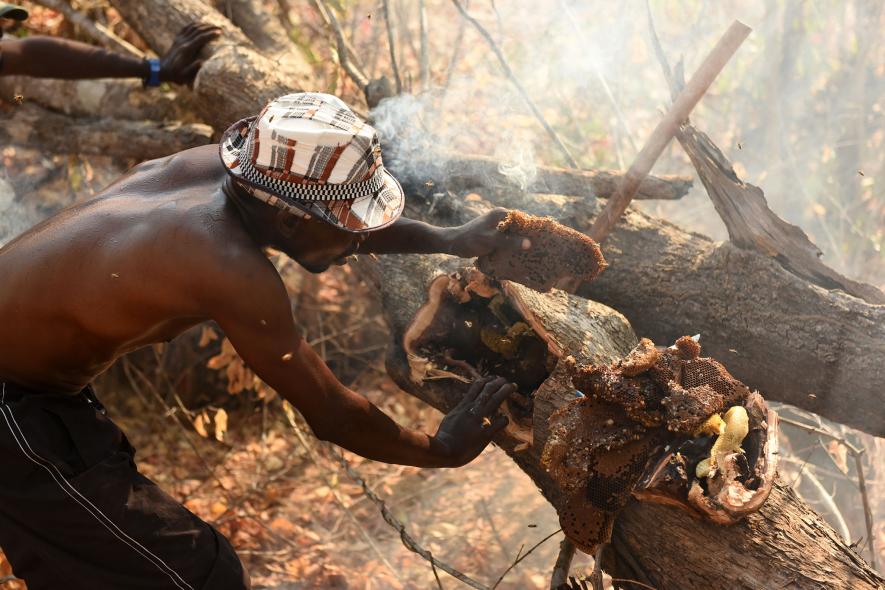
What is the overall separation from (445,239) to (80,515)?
4.32 feet

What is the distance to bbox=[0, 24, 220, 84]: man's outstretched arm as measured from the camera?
3455 mm

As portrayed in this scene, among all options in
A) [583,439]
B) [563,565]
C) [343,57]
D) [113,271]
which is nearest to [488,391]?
[583,439]

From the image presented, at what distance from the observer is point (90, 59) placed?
3582 mm

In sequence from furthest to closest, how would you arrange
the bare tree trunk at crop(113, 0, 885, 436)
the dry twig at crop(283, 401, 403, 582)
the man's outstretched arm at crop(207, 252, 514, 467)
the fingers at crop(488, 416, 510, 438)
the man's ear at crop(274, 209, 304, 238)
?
the dry twig at crop(283, 401, 403, 582) → the bare tree trunk at crop(113, 0, 885, 436) → the fingers at crop(488, 416, 510, 438) → the man's ear at crop(274, 209, 304, 238) → the man's outstretched arm at crop(207, 252, 514, 467)

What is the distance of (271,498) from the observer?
4.02m

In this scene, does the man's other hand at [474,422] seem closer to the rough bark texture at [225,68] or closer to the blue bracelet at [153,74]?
the rough bark texture at [225,68]

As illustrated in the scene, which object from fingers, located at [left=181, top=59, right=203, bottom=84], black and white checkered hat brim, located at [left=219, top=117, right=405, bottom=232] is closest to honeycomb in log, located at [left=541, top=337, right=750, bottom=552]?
black and white checkered hat brim, located at [left=219, top=117, right=405, bottom=232]

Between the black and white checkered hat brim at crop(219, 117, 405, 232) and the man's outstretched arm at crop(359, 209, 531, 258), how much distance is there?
0.42 meters

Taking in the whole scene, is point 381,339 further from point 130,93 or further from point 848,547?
point 848,547

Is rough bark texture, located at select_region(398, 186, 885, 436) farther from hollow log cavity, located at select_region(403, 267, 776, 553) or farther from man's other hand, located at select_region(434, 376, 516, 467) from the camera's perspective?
man's other hand, located at select_region(434, 376, 516, 467)

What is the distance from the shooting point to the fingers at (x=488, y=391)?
2142 millimetres

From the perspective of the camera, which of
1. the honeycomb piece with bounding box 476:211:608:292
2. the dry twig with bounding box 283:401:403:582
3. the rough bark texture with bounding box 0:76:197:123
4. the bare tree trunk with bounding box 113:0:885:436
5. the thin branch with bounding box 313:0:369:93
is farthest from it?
the rough bark texture with bounding box 0:76:197:123

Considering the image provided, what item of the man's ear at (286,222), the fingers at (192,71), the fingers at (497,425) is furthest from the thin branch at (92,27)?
the fingers at (497,425)

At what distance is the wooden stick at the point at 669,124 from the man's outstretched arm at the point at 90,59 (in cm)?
216
